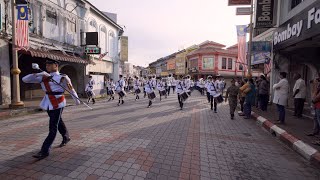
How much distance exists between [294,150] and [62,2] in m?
15.8

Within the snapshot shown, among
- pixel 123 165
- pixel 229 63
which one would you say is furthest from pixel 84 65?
pixel 229 63

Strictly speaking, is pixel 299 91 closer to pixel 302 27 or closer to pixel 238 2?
pixel 302 27

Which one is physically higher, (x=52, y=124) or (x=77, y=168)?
(x=52, y=124)

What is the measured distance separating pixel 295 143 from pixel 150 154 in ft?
12.4

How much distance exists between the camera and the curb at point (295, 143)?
4611mm

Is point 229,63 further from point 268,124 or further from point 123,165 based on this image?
point 123,165

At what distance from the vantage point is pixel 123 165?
390 centimetres

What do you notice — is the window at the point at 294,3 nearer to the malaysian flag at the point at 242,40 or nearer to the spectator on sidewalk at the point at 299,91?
the spectator on sidewalk at the point at 299,91

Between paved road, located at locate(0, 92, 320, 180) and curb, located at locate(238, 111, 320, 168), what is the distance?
0.53 ft

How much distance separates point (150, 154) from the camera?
4.51 metres

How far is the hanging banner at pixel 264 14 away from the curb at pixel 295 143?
602 cm

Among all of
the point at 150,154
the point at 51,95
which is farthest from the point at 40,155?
the point at 150,154

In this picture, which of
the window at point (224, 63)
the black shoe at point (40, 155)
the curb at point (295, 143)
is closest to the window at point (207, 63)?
the window at point (224, 63)

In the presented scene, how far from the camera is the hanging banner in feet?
37.0
